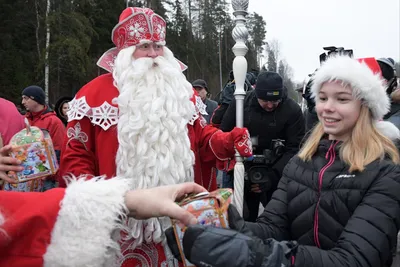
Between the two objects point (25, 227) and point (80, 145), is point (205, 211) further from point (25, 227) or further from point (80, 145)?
point (80, 145)

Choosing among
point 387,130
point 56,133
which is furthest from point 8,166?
point 56,133

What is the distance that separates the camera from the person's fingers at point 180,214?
47.3 inches

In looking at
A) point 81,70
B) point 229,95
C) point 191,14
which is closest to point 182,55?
point 191,14

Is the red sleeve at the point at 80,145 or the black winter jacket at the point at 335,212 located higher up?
the red sleeve at the point at 80,145

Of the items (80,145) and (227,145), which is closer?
(80,145)

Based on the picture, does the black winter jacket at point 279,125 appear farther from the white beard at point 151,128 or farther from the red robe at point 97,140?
the red robe at point 97,140

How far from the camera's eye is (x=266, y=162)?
3816 millimetres

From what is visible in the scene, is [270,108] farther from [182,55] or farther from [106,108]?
[182,55]

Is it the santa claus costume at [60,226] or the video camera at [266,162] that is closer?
the santa claus costume at [60,226]

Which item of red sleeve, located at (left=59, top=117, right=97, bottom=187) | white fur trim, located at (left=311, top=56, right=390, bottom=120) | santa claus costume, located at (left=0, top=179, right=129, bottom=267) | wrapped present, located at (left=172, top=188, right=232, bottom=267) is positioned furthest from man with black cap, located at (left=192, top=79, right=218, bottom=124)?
santa claus costume, located at (left=0, top=179, right=129, bottom=267)

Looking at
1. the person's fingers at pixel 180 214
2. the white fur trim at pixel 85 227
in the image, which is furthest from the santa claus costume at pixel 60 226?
the person's fingers at pixel 180 214

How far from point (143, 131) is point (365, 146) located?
4.15 ft

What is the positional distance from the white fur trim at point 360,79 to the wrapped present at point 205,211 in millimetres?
855

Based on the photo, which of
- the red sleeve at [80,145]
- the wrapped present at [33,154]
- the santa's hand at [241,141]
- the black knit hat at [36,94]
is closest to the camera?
the wrapped present at [33,154]
